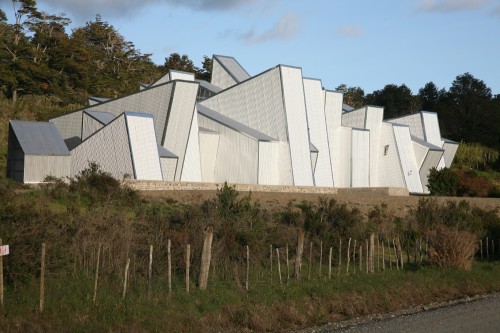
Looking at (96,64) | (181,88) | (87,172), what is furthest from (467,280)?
(96,64)

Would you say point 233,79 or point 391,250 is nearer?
point 391,250

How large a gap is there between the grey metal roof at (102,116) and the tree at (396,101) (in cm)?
5877

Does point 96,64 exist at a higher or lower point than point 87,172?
higher

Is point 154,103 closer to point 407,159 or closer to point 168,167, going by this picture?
point 168,167

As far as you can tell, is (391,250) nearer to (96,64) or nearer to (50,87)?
(50,87)

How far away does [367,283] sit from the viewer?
18.1 m

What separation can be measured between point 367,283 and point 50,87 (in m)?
41.5

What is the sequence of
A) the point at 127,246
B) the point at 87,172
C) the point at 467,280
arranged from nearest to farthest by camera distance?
the point at 127,246, the point at 467,280, the point at 87,172

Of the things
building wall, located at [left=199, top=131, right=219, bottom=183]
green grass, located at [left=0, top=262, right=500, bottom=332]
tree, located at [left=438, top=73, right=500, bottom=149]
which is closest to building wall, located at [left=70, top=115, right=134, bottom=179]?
building wall, located at [left=199, top=131, right=219, bottom=183]

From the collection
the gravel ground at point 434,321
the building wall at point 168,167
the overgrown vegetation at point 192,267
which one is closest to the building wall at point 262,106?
the building wall at point 168,167

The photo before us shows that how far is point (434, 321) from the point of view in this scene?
46.6 feet

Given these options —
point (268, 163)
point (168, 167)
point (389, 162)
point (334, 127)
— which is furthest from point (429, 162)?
point (168, 167)

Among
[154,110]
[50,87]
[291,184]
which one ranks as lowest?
[291,184]

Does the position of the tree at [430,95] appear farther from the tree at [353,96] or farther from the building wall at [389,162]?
the building wall at [389,162]
